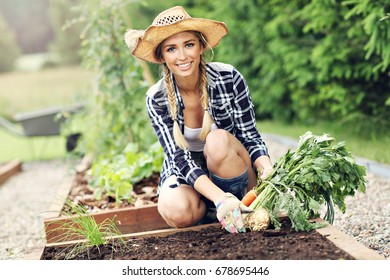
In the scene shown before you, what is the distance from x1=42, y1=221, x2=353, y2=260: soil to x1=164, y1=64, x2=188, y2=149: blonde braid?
44 cm

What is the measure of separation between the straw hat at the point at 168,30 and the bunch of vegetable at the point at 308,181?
690 millimetres

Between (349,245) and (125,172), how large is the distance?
2.01 m

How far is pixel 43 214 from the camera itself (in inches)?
193

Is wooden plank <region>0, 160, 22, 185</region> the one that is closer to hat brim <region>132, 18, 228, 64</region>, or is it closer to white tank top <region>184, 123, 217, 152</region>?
white tank top <region>184, 123, 217, 152</region>

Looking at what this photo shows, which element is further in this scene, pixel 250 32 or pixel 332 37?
pixel 250 32

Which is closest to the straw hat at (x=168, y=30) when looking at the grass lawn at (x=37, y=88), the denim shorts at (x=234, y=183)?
the denim shorts at (x=234, y=183)

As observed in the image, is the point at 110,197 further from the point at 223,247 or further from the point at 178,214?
the point at 223,247

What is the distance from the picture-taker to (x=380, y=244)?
3008mm

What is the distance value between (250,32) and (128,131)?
143 inches

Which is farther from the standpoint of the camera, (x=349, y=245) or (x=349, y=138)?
(x=349, y=138)

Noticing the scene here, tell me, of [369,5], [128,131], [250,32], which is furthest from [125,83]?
[250,32]

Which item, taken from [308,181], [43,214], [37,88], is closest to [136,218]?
[308,181]
